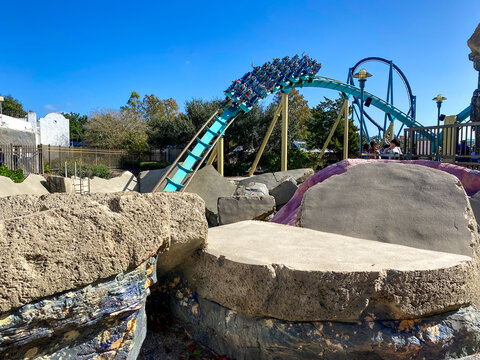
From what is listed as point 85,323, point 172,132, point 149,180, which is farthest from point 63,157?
point 85,323

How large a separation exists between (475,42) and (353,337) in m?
7.69

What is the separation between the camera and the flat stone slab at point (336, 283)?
206 centimetres

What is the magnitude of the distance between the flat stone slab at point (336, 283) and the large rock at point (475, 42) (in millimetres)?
6857

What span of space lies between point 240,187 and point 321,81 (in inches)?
285

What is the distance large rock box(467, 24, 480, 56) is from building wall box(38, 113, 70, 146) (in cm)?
2634

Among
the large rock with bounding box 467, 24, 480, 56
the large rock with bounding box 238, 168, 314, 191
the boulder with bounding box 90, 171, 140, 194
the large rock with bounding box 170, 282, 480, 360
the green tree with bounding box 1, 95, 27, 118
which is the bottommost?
the large rock with bounding box 170, 282, 480, 360

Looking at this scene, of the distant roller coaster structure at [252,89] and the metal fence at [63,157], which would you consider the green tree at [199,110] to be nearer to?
the metal fence at [63,157]

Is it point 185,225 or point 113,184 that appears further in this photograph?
point 113,184

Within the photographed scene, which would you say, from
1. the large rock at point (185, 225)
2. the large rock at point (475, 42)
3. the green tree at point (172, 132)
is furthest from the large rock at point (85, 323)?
the green tree at point (172, 132)

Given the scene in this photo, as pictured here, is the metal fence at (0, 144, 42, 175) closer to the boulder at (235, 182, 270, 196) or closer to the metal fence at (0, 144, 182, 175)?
the metal fence at (0, 144, 182, 175)

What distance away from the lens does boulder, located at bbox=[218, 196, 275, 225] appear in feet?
19.7

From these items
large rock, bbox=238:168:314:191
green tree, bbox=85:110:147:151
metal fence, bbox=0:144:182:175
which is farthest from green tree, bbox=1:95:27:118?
large rock, bbox=238:168:314:191

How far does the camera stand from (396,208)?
3318 millimetres

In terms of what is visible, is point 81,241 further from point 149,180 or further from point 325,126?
point 325,126
